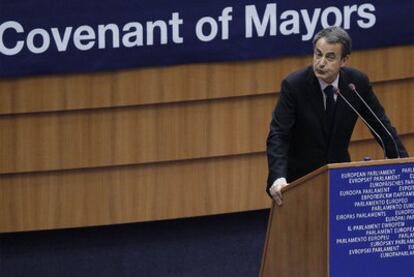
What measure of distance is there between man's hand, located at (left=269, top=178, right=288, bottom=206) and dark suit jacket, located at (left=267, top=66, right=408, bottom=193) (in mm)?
202

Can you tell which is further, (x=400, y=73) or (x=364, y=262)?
(x=400, y=73)

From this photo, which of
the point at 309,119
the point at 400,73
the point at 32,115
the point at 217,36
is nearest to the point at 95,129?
the point at 32,115

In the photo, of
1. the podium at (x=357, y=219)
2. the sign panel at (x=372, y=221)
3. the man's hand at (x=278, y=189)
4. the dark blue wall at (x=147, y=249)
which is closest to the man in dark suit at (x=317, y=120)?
the man's hand at (x=278, y=189)

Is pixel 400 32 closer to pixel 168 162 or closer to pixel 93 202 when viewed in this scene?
pixel 168 162

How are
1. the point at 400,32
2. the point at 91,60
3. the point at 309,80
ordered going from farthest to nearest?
1. the point at 400,32
2. the point at 91,60
3. the point at 309,80

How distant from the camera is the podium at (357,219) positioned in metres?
3.81

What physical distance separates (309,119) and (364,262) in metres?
0.81

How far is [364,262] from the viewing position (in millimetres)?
3881

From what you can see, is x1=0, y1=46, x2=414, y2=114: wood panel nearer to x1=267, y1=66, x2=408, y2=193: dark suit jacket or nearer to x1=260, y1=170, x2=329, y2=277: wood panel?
x1=267, y1=66, x2=408, y2=193: dark suit jacket

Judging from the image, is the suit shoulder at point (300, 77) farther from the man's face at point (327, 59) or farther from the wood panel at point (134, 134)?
the wood panel at point (134, 134)

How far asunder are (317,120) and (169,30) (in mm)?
1084

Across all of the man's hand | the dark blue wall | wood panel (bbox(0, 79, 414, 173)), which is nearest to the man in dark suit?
the man's hand

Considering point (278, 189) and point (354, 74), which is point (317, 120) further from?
point (278, 189)

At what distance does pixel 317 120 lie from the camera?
14.8ft
